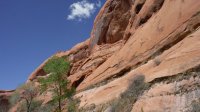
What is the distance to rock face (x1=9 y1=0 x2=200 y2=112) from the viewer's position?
1877 cm

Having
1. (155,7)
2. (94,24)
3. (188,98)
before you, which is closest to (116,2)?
(94,24)

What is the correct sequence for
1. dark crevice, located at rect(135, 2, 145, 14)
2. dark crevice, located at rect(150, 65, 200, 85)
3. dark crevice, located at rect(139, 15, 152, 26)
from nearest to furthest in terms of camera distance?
dark crevice, located at rect(150, 65, 200, 85) < dark crevice, located at rect(139, 15, 152, 26) < dark crevice, located at rect(135, 2, 145, 14)

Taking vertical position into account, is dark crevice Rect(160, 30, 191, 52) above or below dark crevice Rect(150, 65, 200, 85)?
above

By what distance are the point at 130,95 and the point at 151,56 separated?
6.05m

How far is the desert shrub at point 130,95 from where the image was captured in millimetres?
21730

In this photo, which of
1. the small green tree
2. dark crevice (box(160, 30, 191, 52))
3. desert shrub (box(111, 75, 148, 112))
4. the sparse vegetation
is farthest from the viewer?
the small green tree

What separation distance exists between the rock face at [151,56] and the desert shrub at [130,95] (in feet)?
1.24

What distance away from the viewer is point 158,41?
28.7 meters

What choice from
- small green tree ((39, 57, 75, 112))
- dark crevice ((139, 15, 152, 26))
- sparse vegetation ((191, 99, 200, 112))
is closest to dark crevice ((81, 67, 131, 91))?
small green tree ((39, 57, 75, 112))

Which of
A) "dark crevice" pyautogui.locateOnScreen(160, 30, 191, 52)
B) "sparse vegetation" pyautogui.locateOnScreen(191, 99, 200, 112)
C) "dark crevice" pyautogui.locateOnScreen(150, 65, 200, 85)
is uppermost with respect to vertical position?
"dark crevice" pyautogui.locateOnScreen(160, 30, 191, 52)

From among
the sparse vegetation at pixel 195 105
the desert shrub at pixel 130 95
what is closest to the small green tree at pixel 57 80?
the desert shrub at pixel 130 95

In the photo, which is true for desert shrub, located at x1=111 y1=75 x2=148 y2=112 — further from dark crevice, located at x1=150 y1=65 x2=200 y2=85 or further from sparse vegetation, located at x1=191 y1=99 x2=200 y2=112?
sparse vegetation, located at x1=191 y1=99 x2=200 y2=112

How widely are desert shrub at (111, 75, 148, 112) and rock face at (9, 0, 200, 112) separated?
38 cm

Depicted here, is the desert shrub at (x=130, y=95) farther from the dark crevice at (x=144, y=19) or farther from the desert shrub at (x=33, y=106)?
the desert shrub at (x=33, y=106)
